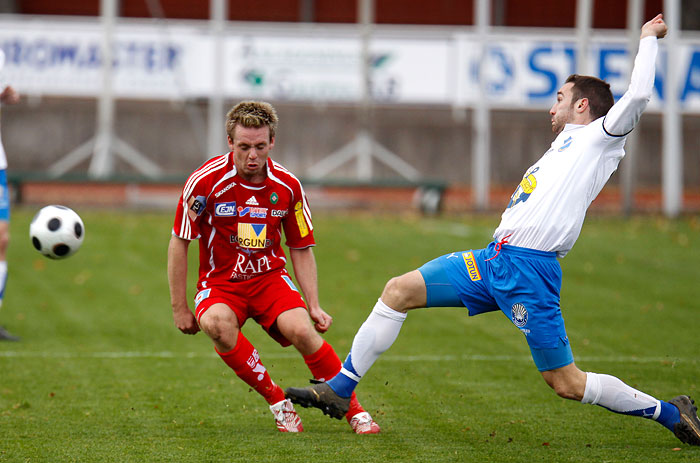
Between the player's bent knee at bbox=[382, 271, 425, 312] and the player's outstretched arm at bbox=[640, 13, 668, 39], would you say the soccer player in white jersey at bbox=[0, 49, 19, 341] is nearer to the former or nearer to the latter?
the player's bent knee at bbox=[382, 271, 425, 312]

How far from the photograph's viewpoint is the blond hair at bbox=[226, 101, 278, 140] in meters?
5.53

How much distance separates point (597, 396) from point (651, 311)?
5.58 m

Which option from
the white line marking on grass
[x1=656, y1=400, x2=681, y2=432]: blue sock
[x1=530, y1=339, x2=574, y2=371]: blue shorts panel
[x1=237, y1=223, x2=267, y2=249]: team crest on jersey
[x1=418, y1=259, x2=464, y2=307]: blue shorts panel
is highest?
[x1=237, y1=223, x2=267, y2=249]: team crest on jersey

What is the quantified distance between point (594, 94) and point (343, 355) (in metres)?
3.63

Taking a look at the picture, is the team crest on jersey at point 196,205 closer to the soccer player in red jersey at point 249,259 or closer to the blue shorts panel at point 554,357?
the soccer player in red jersey at point 249,259

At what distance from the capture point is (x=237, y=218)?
19.0 feet

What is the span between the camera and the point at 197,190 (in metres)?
5.64

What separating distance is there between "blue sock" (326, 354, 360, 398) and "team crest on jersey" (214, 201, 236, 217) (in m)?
1.07

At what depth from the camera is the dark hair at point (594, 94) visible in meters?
5.50

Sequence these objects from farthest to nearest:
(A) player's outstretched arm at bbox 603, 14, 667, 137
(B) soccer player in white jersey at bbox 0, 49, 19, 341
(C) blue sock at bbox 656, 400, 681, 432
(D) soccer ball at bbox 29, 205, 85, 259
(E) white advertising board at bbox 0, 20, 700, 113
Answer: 1. (E) white advertising board at bbox 0, 20, 700, 113
2. (B) soccer player in white jersey at bbox 0, 49, 19, 341
3. (D) soccer ball at bbox 29, 205, 85, 259
4. (C) blue sock at bbox 656, 400, 681, 432
5. (A) player's outstretched arm at bbox 603, 14, 667, 137

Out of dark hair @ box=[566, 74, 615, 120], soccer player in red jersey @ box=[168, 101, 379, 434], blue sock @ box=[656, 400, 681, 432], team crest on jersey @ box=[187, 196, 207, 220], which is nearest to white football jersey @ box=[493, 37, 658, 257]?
dark hair @ box=[566, 74, 615, 120]

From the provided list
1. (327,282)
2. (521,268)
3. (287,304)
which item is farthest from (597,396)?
(327,282)

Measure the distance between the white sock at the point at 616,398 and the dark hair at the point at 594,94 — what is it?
55.4 inches

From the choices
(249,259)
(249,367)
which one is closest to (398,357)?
(249,367)
